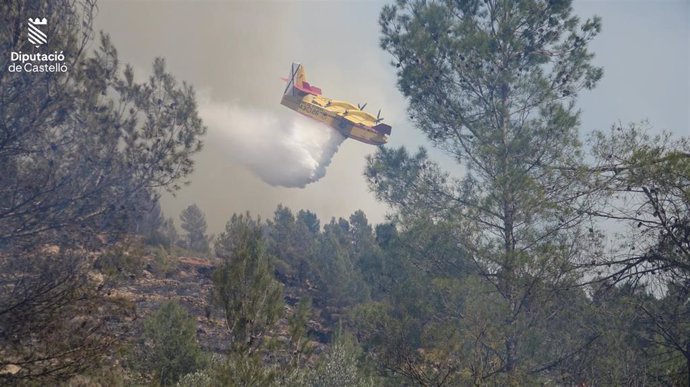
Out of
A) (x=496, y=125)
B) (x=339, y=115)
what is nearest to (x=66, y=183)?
(x=496, y=125)

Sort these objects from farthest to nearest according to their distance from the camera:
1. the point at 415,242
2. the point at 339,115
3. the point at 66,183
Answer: the point at 339,115
the point at 415,242
the point at 66,183

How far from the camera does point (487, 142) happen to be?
13.5 meters

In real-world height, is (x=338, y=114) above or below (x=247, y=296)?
above

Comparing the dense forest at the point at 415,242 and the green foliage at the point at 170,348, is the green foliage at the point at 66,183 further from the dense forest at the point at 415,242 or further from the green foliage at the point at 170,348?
the green foliage at the point at 170,348

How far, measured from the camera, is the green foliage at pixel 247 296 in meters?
9.81

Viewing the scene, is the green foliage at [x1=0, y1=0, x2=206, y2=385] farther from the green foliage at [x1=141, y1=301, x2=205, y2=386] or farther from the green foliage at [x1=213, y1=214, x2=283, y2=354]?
the green foliage at [x1=141, y1=301, x2=205, y2=386]

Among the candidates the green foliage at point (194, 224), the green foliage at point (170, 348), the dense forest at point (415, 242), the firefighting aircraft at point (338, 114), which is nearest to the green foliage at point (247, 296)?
the dense forest at point (415, 242)

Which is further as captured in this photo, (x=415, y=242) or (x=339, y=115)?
(x=339, y=115)

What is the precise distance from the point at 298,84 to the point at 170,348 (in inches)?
2097

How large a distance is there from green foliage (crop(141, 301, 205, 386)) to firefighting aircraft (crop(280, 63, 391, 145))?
4419cm

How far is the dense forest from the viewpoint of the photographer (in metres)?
7.00

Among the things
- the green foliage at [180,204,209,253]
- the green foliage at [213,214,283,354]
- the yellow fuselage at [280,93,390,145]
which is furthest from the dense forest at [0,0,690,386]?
the green foliage at [180,204,209,253]

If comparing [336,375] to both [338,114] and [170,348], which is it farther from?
[338,114]

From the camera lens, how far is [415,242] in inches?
553
